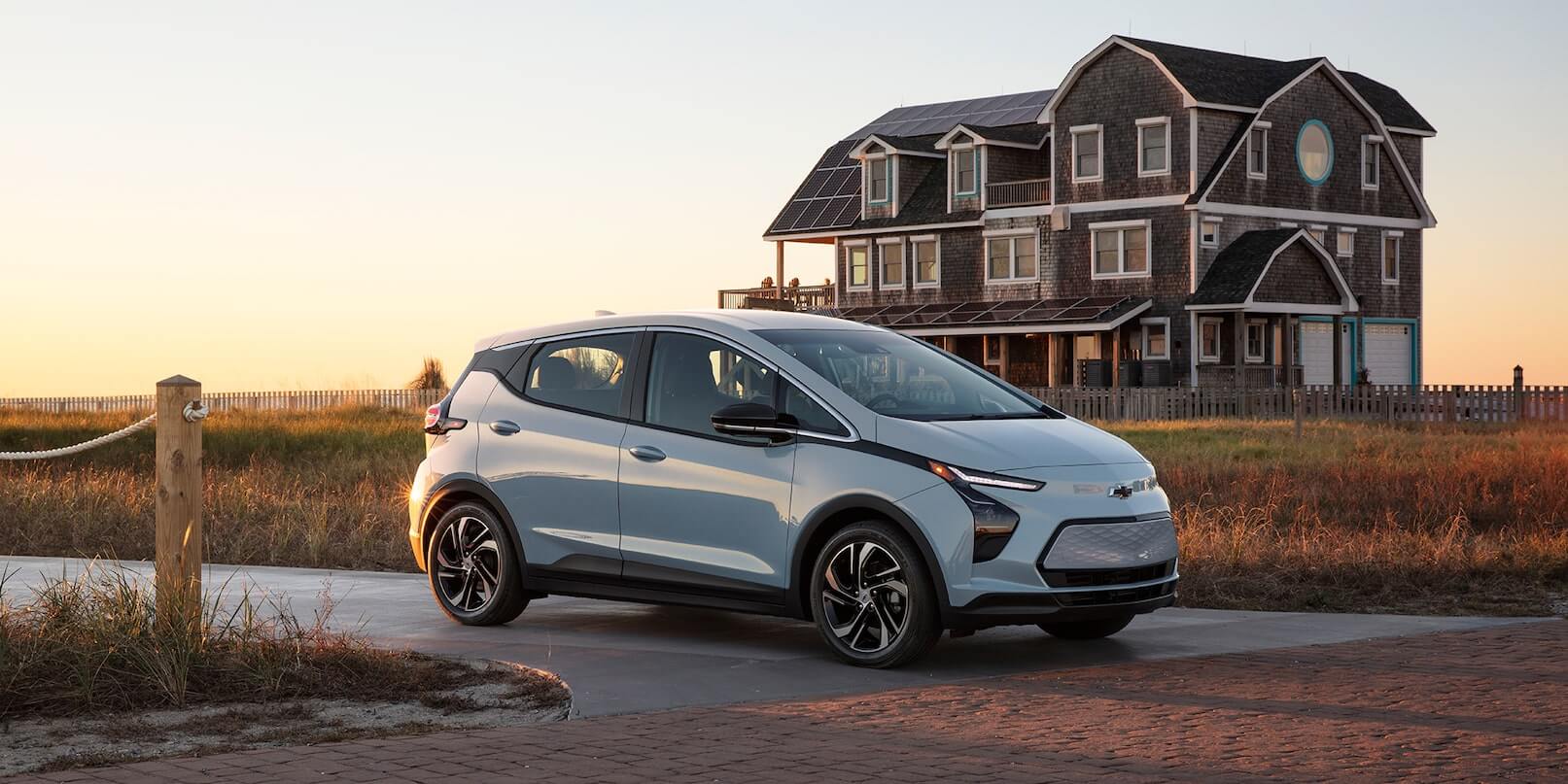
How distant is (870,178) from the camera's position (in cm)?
5972

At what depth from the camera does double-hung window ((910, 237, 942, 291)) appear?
2285 inches

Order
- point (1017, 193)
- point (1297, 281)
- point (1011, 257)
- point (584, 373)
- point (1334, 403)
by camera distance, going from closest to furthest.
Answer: point (584, 373) < point (1334, 403) < point (1297, 281) < point (1017, 193) < point (1011, 257)

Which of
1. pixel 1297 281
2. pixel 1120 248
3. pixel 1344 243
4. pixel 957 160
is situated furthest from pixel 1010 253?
pixel 1344 243

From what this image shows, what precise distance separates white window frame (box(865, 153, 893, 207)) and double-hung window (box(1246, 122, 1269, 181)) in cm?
1222

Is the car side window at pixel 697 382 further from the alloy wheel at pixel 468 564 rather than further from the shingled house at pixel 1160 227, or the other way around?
the shingled house at pixel 1160 227

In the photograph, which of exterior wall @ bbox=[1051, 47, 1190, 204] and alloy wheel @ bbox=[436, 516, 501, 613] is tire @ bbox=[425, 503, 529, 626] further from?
exterior wall @ bbox=[1051, 47, 1190, 204]

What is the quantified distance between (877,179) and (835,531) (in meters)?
50.7

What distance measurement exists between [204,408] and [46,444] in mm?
30628

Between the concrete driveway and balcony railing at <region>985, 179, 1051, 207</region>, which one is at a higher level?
balcony railing at <region>985, 179, 1051, 207</region>

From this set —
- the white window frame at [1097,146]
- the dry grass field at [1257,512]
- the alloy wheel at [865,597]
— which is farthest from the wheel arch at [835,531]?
the white window frame at [1097,146]

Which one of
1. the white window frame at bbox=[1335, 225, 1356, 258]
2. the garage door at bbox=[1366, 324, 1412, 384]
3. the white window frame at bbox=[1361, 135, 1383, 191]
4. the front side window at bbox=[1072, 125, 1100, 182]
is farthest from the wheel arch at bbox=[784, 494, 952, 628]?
the white window frame at bbox=[1361, 135, 1383, 191]

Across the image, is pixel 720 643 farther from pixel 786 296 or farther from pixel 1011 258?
pixel 786 296

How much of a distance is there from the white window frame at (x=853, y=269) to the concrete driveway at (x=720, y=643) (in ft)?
156

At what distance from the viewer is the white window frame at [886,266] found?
58719mm
